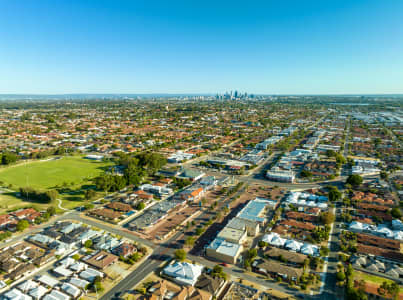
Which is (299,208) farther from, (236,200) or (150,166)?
(150,166)

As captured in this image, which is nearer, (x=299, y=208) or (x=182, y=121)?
(x=299, y=208)

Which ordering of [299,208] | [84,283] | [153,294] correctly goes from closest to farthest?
[153,294] → [84,283] → [299,208]

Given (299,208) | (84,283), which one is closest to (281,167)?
(299,208)

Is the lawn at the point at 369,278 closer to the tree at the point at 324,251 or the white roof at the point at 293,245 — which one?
the tree at the point at 324,251

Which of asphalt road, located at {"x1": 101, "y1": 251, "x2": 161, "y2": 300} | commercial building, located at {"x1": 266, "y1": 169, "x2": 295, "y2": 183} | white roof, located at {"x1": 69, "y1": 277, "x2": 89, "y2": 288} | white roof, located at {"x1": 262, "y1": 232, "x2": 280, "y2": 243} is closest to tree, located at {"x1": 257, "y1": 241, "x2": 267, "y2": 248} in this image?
white roof, located at {"x1": 262, "y1": 232, "x2": 280, "y2": 243}

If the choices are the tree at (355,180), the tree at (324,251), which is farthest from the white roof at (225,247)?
the tree at (355,180)

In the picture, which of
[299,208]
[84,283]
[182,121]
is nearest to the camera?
[84,283]
